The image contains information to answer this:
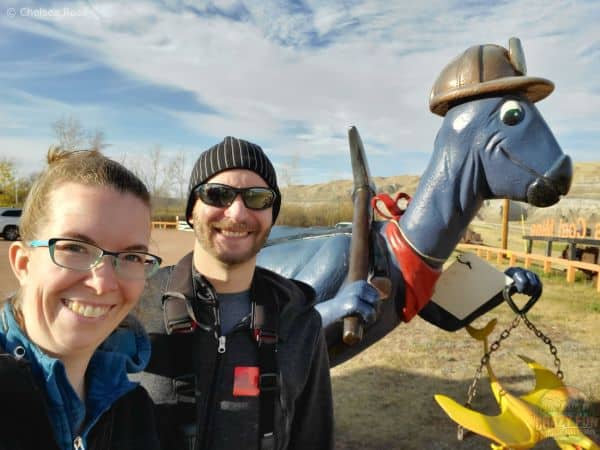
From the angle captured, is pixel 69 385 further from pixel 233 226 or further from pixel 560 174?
pixel 560 174

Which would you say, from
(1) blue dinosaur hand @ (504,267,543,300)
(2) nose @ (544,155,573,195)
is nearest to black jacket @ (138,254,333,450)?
(2) nose @ (544,155,573,195)

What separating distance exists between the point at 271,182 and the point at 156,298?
502 millimetres

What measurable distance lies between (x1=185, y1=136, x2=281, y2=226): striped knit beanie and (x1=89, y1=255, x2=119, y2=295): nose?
23.7 inches

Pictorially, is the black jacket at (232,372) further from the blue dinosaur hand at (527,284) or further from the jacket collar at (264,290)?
the blue dinosaur hand at (527,284)

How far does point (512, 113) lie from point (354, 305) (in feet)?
3.73

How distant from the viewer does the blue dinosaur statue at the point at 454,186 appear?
6.98 ft

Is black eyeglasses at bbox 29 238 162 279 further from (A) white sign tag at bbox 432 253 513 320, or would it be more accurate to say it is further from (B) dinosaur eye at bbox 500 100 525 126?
(A) white sign tag at bbox 432 253 513 320

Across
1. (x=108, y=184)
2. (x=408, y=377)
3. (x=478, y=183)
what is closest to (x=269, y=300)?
(x=108, y=184)

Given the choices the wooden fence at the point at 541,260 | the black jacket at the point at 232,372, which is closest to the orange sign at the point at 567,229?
the wooden fence at the point at 541,260

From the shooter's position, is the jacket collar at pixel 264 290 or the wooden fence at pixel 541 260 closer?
the jacket collar at pixel 264 290

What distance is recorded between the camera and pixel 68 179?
93 centimetres

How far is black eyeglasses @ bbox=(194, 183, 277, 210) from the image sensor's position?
4.64ft

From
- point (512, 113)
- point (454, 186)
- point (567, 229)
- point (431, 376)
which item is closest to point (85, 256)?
point (454, 186)

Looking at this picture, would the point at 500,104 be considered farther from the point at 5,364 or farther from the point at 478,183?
the point at 5,364
